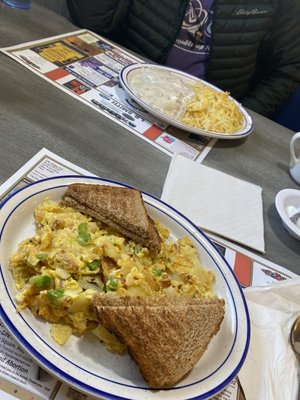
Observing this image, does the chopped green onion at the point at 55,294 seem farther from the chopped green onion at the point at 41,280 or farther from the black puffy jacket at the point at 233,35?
the black puffy jacket at the point at 233,35

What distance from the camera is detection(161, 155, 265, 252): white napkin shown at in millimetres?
1156

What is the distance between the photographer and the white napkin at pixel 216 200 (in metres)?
1.16

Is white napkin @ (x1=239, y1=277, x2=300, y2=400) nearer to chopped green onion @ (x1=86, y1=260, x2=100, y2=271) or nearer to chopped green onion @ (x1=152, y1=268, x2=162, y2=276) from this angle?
chopped green onion @ (x1=152, y1=268, x2=162, y2=276)

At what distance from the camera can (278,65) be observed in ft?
8.58

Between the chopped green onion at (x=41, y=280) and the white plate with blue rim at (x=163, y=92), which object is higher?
the white plate with blue rim at (x=163, y=92)

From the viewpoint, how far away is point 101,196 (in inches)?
36.4

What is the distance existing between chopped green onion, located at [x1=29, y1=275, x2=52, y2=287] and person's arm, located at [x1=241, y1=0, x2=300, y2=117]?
2080 millimetres

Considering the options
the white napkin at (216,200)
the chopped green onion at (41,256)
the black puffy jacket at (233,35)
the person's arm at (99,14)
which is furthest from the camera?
the black puffy jacket at (233,35)

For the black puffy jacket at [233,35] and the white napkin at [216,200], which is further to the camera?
the black puffy jacket at [233,35]

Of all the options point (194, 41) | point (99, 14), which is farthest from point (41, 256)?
point (194, 41)

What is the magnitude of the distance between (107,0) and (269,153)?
1.23m

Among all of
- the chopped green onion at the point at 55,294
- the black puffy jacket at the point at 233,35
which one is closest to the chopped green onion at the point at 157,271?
the chopped green onion at the point at 55,294

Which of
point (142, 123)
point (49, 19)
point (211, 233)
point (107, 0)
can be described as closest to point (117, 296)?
point (211, 233)

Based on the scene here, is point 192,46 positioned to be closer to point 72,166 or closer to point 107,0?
point 107,0
